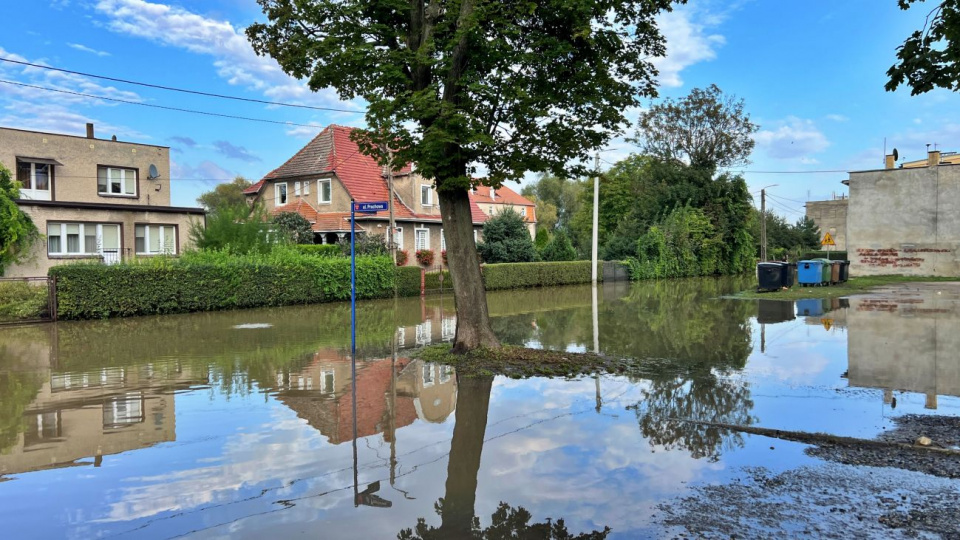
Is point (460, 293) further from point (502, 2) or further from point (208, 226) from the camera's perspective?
point (208, 226)

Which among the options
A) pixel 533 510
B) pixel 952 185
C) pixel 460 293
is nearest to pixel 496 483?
pixel 533 510

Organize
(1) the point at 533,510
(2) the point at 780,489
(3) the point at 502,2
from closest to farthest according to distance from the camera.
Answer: (1) the point at 533,510 < (2) the point at 780,489 < (3) the point at 502,2

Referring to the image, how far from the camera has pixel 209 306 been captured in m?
21.9

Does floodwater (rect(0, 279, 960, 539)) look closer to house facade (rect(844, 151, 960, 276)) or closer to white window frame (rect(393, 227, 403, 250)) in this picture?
white window frame (rect(393, 227, 403, 250))

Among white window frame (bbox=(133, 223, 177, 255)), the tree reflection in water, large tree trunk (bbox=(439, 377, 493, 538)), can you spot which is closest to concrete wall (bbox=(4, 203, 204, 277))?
white window frame (bbox=(133, 223, 177, 255))

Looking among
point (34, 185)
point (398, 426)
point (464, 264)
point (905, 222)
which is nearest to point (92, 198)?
point (34, 185)

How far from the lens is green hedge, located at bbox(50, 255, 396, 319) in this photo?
1919 cm

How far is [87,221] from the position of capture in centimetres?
2767

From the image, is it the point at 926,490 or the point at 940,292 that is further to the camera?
the point at 940,292

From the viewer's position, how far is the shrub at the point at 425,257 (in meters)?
38.7

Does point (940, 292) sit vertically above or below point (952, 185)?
below

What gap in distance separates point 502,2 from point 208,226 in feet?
72.9

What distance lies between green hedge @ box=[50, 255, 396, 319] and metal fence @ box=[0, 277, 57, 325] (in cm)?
24

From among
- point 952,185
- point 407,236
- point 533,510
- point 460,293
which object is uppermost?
point 952,185
